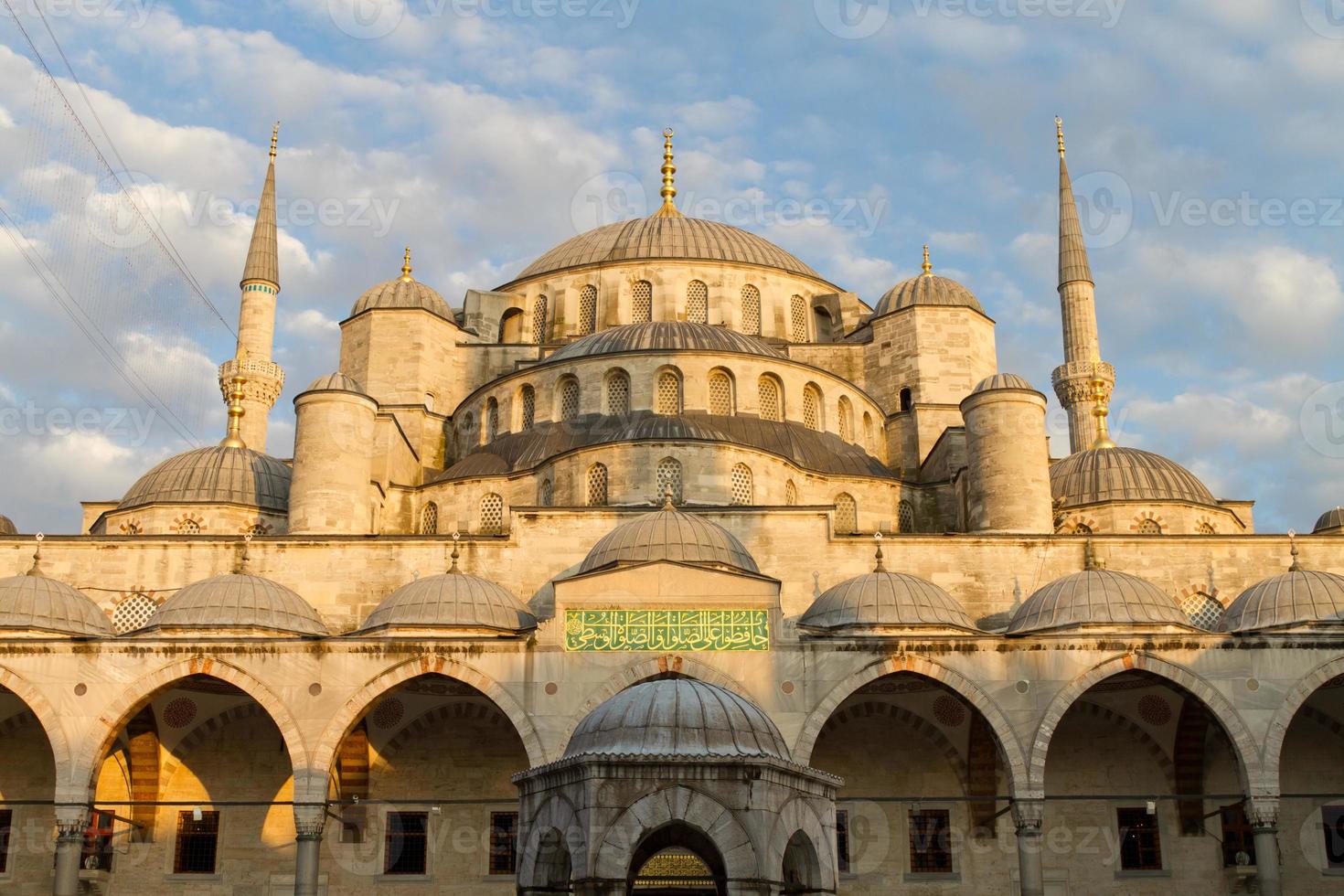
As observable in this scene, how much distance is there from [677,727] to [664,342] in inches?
676

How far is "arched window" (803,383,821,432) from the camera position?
2730 cm

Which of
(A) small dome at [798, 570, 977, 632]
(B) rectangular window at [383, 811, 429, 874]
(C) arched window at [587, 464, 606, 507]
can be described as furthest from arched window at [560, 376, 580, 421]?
(B) rectangular window at [383, 811, 429, 874]

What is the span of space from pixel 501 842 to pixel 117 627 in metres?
6.97

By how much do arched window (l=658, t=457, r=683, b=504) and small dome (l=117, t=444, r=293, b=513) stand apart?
7.33 meters

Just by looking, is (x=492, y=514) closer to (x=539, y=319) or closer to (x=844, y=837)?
(x=844, y=837)

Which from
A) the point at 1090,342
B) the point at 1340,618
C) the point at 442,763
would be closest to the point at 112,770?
the point at 442,763

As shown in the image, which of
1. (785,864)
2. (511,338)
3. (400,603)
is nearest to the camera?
(785,864)

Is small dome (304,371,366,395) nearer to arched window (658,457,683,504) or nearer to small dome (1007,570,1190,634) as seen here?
arched window (658,457,683,504)

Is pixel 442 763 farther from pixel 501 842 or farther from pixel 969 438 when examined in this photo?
pixel 969 438

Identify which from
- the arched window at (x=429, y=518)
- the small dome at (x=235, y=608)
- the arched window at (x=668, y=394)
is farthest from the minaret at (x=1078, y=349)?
the small dome at (x=235, y=608)

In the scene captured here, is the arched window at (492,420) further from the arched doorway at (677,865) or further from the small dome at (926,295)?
the arched doorway at (677,865)

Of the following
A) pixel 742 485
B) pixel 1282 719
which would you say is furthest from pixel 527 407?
pixel 1282 719

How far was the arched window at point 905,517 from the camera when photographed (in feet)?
86.4

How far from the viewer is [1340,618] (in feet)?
66.1
